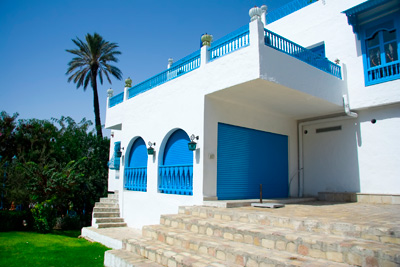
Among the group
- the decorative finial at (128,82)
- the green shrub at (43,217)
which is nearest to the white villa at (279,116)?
the decorative finial at (128,82)

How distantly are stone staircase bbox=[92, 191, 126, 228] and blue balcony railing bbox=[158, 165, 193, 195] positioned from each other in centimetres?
285

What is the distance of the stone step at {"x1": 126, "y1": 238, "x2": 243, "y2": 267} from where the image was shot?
15.6 feet

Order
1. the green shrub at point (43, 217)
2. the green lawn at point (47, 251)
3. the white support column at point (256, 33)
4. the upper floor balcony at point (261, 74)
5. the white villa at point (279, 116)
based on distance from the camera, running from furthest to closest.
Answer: the green shrub at point (43, 217), the white villa at point (279, 116), the upper floor balcony at point (261, 74), the white support column at point (256, 33), the green lawn at point (47, 251)

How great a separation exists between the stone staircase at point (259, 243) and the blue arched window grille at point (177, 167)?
2120 mm

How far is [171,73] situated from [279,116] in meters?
4.41

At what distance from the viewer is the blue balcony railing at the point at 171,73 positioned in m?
9.66

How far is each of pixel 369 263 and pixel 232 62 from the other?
5.72 m

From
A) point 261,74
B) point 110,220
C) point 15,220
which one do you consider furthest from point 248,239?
point 15,220

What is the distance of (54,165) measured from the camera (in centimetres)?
1566

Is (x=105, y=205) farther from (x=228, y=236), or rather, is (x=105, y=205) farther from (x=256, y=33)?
(x=256, y=33)

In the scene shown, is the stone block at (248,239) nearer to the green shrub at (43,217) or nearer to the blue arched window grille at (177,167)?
the blue arched window grille at (177,167)

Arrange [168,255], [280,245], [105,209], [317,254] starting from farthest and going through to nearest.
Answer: [105,209], [168,255], [280,245], [317,254]

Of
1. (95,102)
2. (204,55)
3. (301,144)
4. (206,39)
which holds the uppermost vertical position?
(95,102)

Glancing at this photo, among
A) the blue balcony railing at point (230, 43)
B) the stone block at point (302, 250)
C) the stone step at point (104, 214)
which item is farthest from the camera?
the stone step at point (104, 214)
